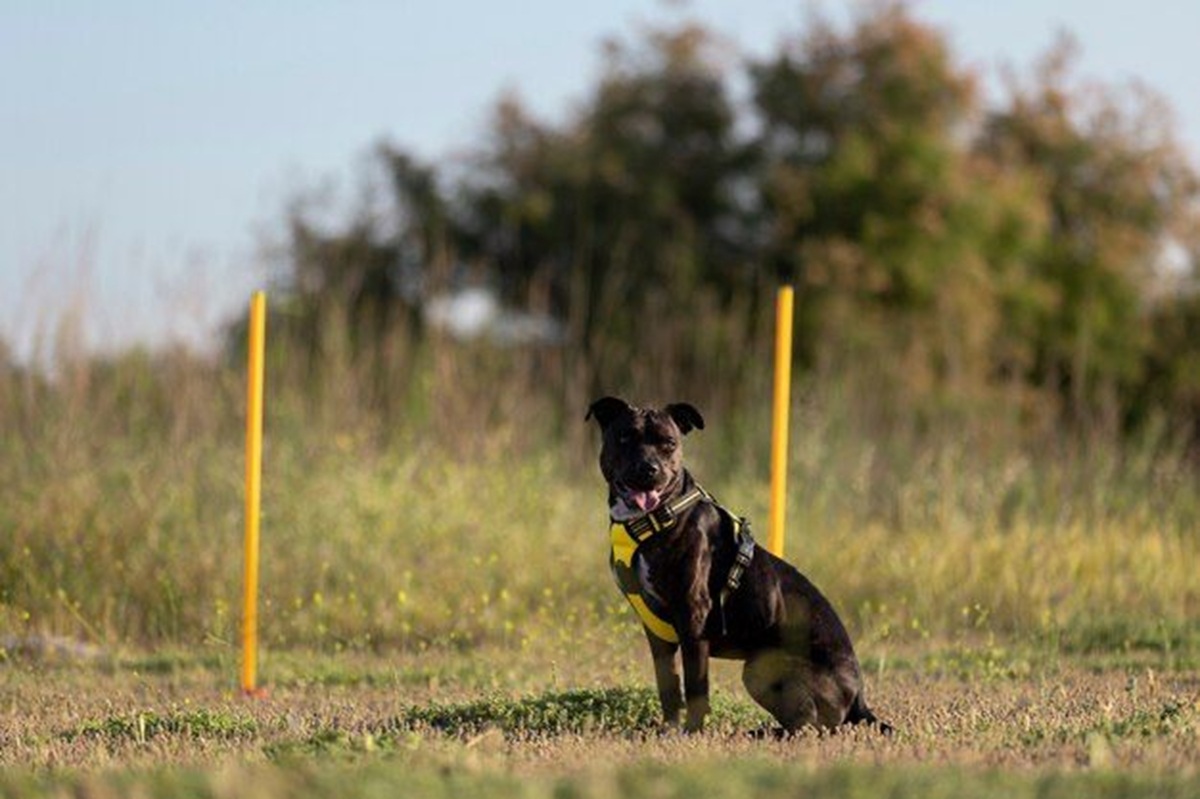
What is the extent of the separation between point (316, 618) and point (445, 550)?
3.62 feet

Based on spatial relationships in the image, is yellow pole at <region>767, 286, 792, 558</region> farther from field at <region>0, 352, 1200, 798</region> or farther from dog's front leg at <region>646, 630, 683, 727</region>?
dog's front leg at <region>646, 630, 683, 727</region>

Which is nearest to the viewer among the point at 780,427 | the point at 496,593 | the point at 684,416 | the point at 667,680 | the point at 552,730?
the point at 552,730

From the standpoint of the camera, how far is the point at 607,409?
8594 mm

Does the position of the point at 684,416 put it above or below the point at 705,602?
above

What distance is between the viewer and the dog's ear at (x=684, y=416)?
8602 mm

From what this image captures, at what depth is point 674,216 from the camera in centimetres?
2856

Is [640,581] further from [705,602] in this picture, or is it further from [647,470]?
[647,470]

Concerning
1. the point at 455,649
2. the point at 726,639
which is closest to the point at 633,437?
the point at 726,639

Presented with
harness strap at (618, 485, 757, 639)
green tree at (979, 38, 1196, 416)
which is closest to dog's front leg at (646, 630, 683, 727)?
harness strap at (618, 485, 757, 639)

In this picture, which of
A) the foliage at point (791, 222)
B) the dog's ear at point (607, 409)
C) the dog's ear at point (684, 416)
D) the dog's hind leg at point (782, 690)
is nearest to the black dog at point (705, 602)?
the dog's hind leg at point (782, 690)

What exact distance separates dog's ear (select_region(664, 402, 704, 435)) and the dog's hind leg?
3.54 feet

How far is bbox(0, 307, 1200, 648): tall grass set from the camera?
12695mm

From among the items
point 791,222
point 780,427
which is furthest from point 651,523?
point 791,222

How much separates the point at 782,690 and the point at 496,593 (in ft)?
17.4
